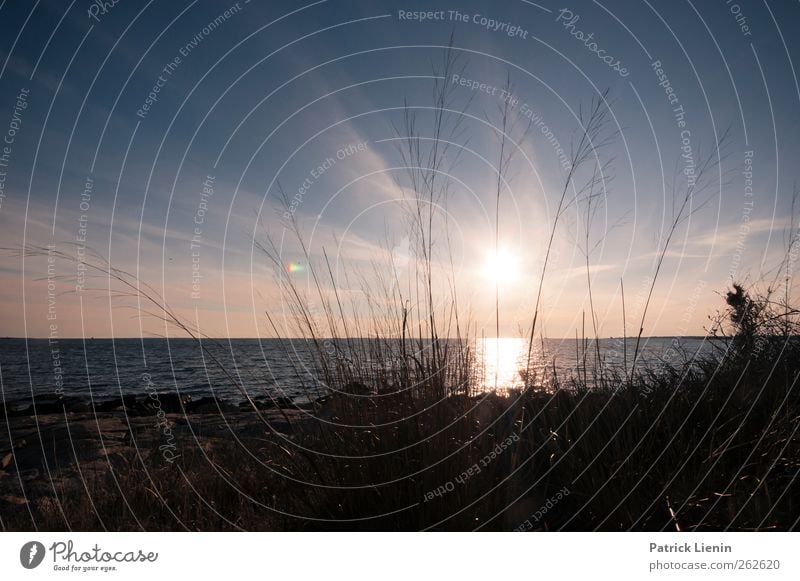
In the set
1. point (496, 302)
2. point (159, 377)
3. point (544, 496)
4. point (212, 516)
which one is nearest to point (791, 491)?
point (544, 496)

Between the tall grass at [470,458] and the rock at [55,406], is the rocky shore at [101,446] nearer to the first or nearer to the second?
the tall grass at [470,458]

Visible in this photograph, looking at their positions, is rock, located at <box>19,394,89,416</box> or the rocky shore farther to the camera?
rock, located at <box>19,394,89,416</box>

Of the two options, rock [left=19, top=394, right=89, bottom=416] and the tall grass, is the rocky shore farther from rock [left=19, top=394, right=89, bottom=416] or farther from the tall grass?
rock [left=19, top=394, right=89, bottom=416]

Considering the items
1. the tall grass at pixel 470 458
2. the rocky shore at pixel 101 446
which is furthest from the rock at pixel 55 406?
the tall grass at pixel 470 458

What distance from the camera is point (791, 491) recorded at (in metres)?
2.04

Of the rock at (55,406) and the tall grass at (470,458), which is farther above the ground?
the tall grass at (470,458)

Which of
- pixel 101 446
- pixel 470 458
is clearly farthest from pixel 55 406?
pixel 470 458

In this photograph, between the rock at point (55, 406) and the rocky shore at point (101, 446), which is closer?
the rocky shore at point (101, 446)

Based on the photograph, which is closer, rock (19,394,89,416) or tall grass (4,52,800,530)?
tall grass (4,52,800,530)

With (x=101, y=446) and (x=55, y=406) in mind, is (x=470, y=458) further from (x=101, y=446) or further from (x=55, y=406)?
(x=55, y=406)

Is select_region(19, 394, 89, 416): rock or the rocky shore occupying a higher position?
the rocky shore

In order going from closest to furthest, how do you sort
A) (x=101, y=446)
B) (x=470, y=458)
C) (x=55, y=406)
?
1. (x=470, y=458)
2. (x=101, y=446)
3. (x=55, y=406)

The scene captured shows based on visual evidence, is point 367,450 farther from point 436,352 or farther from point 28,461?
point 28,461

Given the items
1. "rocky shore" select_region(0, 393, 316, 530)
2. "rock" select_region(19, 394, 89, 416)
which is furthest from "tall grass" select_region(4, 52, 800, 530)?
"rock" select_region(19, 394, 89, 416)
